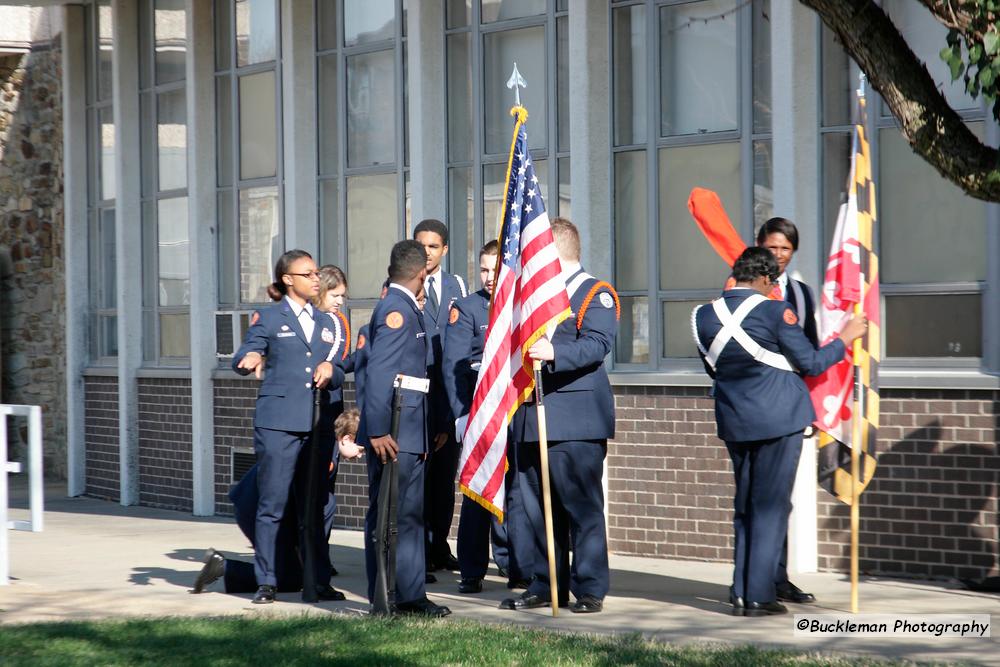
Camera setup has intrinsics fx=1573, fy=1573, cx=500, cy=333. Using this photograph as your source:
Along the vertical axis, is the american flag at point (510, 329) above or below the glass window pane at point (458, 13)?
below

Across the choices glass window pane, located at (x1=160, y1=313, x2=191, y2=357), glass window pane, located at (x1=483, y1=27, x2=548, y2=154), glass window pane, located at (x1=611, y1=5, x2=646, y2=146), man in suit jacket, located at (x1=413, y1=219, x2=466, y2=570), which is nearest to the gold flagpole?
man in suit jacket, located at (x1=413, y1=219, x2=466, y2=570)

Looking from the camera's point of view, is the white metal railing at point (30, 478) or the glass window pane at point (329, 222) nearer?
the white metal railing at point (30, 478)

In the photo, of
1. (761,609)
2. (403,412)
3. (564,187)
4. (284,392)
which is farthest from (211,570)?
(564,187)

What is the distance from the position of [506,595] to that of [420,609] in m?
1.01

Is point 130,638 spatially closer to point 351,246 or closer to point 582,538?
point 582,538

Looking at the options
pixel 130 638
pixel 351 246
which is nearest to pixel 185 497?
pixel 351 246

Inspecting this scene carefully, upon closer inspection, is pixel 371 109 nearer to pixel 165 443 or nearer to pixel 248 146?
pixel 248 146

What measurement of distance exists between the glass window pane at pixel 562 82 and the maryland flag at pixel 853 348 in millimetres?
3556

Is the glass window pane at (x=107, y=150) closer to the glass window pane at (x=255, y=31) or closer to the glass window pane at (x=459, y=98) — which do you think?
the glass window pane at (x=255, y=31)

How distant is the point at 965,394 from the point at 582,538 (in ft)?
8.63

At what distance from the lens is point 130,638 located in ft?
25.8

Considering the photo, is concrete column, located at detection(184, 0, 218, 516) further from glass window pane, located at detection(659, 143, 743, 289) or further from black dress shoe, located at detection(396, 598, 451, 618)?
black dress shoe, located at detection(396, 598, 451, 618)

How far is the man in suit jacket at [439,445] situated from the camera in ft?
32.9

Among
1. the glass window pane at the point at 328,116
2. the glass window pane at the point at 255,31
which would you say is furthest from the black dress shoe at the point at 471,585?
the glass window pane at the point at 255,31
